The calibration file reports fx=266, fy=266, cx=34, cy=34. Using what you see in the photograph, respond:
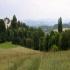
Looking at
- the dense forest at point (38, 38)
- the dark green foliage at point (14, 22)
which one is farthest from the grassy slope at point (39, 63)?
the dark green foliage at point (14, 22)

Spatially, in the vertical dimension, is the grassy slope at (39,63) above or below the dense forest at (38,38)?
above

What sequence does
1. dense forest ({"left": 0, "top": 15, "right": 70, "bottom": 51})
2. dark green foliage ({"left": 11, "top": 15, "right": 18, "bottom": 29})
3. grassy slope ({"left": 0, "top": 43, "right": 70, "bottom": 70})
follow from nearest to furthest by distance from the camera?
1. grassy slope ({"left": 0, "top": 43, "right": 70, "bottom": 70})
2. dense forest ({"left": 0, "top": 15, "right": 70, "bottom": 51})
3. dark green foliage ({"left": 11, "top": 15, "right": 18, "bottom": 29})

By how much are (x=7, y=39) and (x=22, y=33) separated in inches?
245

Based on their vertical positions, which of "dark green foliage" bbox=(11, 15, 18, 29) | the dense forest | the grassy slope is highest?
"dark green foliage" bbox=(11, 15, 18, 29)

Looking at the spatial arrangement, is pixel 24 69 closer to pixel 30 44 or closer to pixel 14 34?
pixel 30 44

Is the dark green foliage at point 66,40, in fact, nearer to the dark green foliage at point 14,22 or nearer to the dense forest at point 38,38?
the dense forest at point 38,38

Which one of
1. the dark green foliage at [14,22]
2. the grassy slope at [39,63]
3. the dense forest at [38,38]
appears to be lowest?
the dense forest at [38,38]

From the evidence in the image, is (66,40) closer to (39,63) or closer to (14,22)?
(39,63)

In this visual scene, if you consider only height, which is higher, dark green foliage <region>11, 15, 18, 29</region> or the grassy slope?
dark green foliage <region>11, 15, 18, 29</region>

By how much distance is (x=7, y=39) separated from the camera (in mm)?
99125

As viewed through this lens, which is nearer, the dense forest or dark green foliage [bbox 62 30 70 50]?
dark green foliage [bbox 62 30 70 50]

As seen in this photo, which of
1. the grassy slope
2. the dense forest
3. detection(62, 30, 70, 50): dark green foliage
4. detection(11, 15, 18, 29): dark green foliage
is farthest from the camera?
detection(11, 15, 18, 29): dark green foliage

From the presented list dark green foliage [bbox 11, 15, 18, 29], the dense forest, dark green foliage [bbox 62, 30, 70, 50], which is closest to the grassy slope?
dark green foliage [bbox 62, 30, 70, 50]

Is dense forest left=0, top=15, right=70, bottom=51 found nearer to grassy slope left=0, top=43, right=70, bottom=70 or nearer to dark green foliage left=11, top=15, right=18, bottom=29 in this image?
dark green foliage left=11, top=15, right=18, bottom=29
